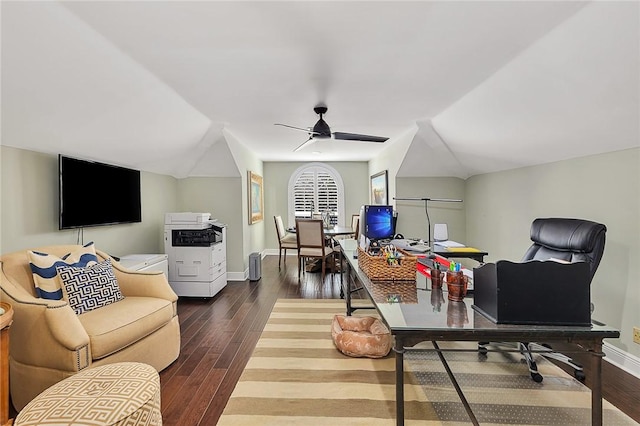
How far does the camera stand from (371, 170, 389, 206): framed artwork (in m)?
5.66

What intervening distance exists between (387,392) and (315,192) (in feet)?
18.5

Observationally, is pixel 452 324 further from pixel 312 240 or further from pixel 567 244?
pixel 312 240

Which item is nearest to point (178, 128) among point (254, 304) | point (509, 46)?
point (254, 304)

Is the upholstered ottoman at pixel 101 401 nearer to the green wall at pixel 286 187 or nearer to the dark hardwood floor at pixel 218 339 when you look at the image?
the dark hardwood floor at pixel 218 339

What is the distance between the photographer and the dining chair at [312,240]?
16.1ft

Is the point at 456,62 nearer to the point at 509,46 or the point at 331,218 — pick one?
the point at 509,46

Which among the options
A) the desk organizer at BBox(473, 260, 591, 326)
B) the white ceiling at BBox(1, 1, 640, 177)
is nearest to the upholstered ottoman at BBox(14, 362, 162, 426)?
the desk organizer at BBox(473, 260, 591, 326)

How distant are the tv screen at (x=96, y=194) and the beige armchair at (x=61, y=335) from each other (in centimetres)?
56

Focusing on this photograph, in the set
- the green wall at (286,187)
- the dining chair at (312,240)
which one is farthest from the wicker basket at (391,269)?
the green wall at (286,187)

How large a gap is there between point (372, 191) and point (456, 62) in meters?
4.57

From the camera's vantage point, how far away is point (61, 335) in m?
1.72

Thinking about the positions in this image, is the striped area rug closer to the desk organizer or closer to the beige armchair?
the beige armchair

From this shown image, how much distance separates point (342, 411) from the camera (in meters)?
1.80

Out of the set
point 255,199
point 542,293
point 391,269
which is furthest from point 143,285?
point 255,199
